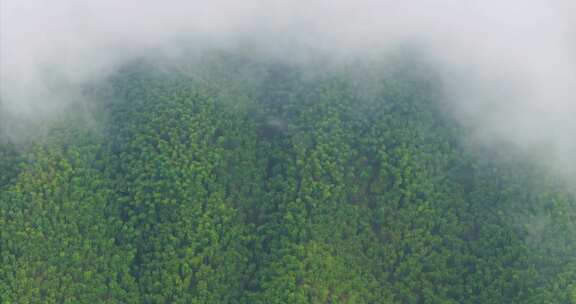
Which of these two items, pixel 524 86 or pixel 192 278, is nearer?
pixel 192 278

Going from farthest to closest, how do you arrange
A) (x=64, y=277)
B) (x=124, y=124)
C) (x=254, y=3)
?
(x=254, y=3), (x=124, y=124), (x=64, y=277)

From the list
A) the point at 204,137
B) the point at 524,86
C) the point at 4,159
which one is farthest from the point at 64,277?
the point at 524,86

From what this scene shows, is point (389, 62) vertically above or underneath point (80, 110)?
above

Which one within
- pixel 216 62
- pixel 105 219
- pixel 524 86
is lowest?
pixel 105 219

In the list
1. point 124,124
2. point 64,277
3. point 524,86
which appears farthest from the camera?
point 524,86

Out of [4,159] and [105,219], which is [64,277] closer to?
[105,219]

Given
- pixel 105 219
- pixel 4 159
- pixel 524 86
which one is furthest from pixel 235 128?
pixel 524 86

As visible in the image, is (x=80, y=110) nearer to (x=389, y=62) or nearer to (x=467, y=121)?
(x=389, y=62)
